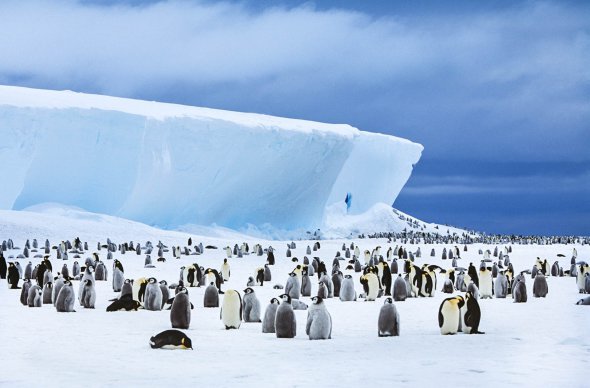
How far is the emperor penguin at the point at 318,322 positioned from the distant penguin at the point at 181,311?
156cm

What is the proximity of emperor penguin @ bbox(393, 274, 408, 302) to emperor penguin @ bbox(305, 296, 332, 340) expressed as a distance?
4.61 metres

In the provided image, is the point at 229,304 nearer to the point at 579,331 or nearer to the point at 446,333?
the point at 446,333

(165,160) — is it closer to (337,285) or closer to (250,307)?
(337,285)

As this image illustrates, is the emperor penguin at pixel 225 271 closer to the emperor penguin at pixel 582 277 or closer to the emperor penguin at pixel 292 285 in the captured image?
the emperor penguin at pixel 292 285

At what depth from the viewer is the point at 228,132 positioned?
37.7 m

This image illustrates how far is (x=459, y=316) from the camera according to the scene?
886 centimetres

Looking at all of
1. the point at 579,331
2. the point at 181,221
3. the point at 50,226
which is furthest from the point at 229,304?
the point at 181,221

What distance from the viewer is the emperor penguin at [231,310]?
30.4 ft

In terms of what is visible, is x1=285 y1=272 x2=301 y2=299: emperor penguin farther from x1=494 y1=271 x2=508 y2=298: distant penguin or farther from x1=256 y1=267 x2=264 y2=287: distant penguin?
x1=494 y1=271 x2=508 y2=298: distant penguin

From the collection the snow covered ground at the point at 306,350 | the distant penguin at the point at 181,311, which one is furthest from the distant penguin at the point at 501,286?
the distant penguin at the point at 181,311

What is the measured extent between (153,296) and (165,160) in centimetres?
2554

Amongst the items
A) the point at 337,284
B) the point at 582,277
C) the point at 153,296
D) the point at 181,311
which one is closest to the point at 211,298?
the point at 153,296

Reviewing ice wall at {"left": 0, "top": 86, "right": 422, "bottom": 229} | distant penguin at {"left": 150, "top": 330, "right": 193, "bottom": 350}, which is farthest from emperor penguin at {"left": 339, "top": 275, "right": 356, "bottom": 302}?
ice wall at {"left": 0, "top": 86, "right": 422, "bottom": 229}

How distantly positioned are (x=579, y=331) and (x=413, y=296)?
5260 millimetres
